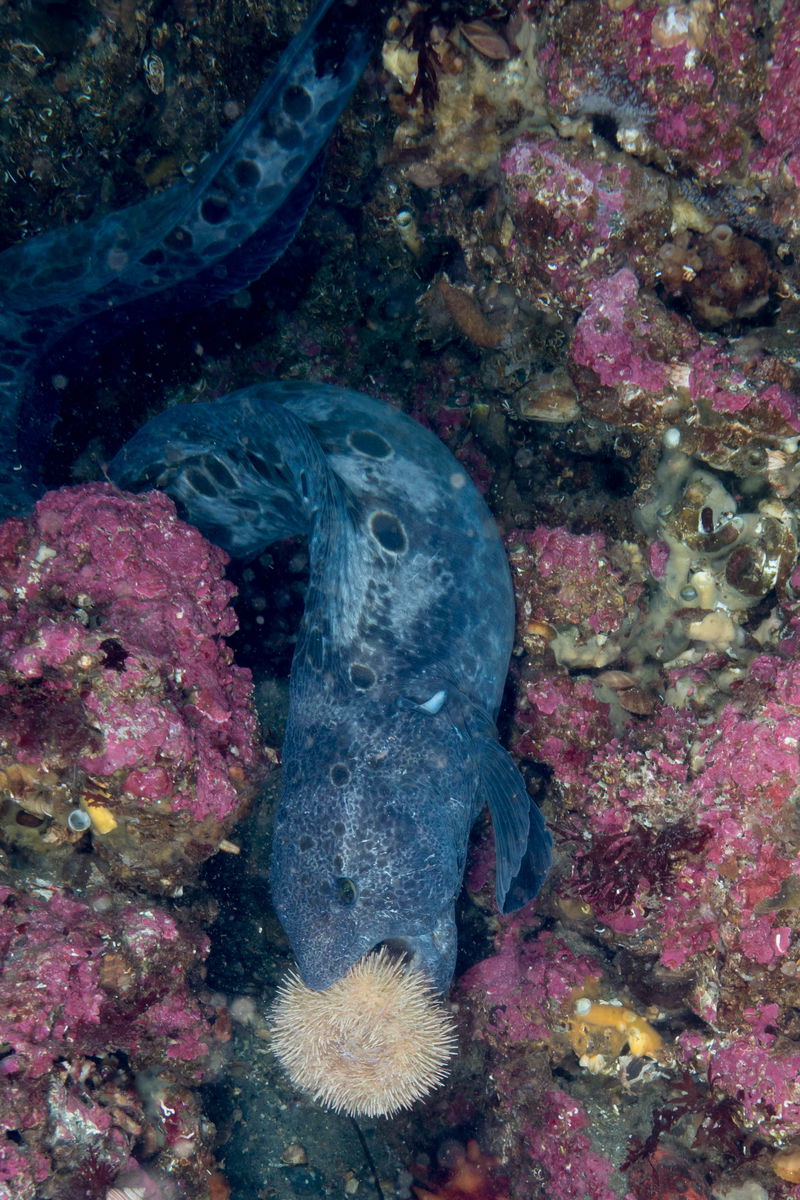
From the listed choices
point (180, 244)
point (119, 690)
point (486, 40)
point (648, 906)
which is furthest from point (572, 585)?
point (180, 244)

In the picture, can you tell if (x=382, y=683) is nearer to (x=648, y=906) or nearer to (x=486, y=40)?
(x=648, y=906)

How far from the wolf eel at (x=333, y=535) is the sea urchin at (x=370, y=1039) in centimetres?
13

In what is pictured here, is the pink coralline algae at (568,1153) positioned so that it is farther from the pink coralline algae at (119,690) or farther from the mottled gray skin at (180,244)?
the mottled gray skin at (180,244)

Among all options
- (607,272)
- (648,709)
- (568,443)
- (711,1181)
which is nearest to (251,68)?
(607,272)

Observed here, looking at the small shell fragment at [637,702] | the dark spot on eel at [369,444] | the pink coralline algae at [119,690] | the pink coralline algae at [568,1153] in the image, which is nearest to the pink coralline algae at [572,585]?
the small shell fragment at [637,702]

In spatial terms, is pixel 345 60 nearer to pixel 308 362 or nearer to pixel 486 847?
pixel 308 362

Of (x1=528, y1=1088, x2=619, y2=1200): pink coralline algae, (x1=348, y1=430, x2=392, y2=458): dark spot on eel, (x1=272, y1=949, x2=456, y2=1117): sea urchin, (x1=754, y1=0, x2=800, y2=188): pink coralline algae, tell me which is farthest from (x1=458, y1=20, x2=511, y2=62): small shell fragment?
(x1=528, y1=1088, x2=619, y2=1200): pink coralline algae

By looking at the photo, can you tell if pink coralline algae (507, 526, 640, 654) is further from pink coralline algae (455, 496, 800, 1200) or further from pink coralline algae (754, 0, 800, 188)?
pink coralline algae (754, 0, 800, 188)

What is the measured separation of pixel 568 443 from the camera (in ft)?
14.8

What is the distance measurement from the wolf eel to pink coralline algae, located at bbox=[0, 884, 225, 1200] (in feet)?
2.63

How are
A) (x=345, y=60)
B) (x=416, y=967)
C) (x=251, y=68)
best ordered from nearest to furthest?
(x=416, y=967), (x=345, y=60), (x=251, y=68)

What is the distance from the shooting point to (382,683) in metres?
3.98

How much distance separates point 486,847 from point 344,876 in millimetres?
1592

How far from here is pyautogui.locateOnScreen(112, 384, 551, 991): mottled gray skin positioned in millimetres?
3699
